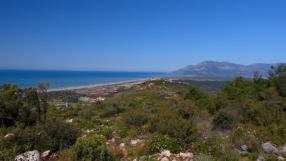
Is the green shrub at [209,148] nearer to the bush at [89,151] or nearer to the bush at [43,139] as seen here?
the bush at [89,151]

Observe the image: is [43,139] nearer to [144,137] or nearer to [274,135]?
[144,137]

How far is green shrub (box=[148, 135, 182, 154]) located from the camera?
4.91 metres

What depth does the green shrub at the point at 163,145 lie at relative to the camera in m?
4.91

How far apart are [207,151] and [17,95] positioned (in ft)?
40.5

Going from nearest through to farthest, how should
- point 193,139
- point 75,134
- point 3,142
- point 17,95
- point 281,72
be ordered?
point 3,142
point 193,139
point 75,134
point 17,95
point 281,72

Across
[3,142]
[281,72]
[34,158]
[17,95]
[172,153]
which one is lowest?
[172,153]

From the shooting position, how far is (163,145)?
16.1 ft

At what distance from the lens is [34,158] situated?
412cm

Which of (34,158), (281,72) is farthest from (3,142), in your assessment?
(281,72)

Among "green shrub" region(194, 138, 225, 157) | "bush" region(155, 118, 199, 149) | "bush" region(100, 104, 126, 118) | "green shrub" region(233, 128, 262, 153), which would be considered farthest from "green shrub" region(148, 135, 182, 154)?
"bush" region(100, 104, 126, 118)

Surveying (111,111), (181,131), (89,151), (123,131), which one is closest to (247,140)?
(181,131)

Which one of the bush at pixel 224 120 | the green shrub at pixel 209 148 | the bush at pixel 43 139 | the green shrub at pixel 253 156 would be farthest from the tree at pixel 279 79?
the bush at pixel 43 139

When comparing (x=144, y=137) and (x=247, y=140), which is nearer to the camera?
(x=247, y=140)

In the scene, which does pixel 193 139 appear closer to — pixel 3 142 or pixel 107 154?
pixel 107 154
